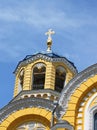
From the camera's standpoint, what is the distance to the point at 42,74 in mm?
28375

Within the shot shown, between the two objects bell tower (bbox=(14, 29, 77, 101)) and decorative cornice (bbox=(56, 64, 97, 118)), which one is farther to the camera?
bell tower (bbox=(14, 29, 77, 101))

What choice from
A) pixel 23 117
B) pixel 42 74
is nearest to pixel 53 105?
pixel 23 117

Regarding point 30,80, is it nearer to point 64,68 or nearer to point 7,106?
point 64,68

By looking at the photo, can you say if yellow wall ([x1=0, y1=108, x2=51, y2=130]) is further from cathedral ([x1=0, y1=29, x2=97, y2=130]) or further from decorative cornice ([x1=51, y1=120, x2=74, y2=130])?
decorative cornice ([x1=51, y1=120, x2=74, y2=130])

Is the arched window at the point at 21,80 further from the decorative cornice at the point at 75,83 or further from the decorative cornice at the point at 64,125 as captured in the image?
the decorative cornice at the point at 64,125

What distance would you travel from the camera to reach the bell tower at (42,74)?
27641mm

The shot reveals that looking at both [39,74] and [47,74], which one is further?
[39,74]

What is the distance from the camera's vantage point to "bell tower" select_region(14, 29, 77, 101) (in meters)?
27.6

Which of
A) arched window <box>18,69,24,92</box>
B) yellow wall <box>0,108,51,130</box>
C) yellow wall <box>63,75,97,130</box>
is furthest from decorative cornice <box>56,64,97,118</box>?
arched window <box>18,69,24,92</box>

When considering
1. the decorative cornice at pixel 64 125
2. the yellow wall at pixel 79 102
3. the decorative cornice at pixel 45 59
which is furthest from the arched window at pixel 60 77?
the decorative cornice at pixel 64 125

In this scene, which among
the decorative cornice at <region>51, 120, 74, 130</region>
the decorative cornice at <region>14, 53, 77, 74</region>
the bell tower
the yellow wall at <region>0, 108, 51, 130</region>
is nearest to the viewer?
the decorative cornice at <region>51, 120, 74, 130</region>

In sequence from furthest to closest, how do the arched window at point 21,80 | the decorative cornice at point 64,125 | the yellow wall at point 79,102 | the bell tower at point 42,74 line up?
the arched window at point 21,80 → the bell tower at point 42,74 → the yellow wall at point 79,102 → the decorative cornice at point 64,125

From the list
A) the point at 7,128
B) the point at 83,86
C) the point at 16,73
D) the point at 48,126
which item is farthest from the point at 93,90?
the point at 16,73

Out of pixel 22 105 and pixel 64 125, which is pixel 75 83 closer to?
pixel 64 125
